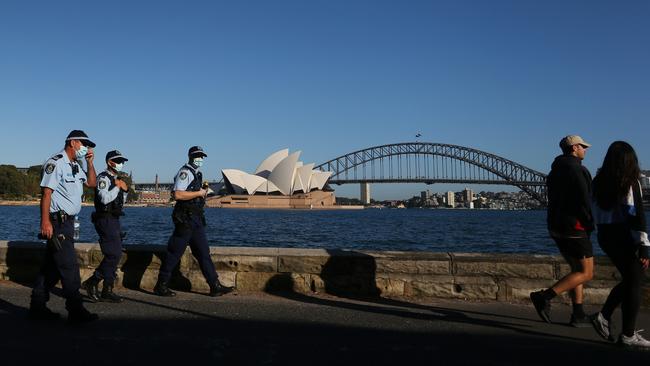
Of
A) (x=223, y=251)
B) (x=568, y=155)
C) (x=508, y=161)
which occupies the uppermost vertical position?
(x=508, y=161)

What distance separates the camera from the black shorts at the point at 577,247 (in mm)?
3555

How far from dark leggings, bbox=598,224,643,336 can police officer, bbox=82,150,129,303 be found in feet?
12.6

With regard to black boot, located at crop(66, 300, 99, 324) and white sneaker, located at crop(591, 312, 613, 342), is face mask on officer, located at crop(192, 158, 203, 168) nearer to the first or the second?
black boot, located at crop(66, 300, 99, 324)

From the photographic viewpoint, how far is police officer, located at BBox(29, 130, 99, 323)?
3676 millimetres

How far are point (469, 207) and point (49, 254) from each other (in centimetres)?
15347

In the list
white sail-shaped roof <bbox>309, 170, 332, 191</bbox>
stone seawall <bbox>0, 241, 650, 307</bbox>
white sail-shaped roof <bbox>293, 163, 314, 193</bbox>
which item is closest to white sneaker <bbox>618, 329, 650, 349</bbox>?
stone seawall <bbox>0, 241, 650, 307</bbox>

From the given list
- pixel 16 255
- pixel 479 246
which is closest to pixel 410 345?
pixel 16 255

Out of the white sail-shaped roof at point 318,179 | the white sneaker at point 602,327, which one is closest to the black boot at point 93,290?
the white sneaker at point 602,327

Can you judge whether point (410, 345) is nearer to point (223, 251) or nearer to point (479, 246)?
point (223, 251)

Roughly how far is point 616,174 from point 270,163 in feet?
331

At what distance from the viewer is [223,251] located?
5.23 m

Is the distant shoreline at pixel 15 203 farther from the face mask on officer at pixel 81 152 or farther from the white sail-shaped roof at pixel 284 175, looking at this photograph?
the face mask on officer at pixel 81 152

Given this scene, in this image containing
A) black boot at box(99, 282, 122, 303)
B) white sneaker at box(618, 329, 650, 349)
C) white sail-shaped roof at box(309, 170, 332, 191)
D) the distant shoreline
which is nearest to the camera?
white sneaker at box(618, 329, 650, 349)

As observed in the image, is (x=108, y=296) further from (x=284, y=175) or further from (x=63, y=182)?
(x=284, y=175)
